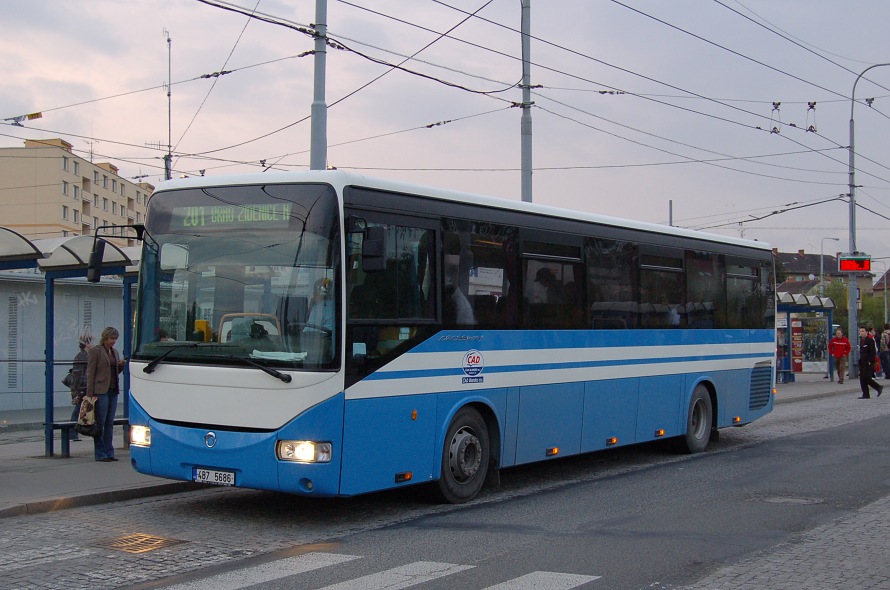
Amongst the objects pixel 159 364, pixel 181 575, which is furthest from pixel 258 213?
pixel 181 575

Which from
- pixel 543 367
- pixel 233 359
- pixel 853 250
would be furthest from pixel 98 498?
pixel 853 250

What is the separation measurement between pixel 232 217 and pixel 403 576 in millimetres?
3799

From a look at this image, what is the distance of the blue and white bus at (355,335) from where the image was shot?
872 centimetres

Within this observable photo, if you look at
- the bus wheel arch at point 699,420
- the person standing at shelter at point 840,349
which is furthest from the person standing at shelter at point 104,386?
the person standing at shelter at point 840,349

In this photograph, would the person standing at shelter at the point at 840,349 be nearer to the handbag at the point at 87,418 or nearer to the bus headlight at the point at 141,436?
the handbag at the point at 87,418

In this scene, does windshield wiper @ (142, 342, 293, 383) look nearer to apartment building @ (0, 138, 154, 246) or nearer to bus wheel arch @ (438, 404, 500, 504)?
bus wheel arch @ (438, 404, 500, 504)

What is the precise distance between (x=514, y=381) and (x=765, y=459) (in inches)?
199

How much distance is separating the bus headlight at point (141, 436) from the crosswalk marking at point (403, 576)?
3.25m

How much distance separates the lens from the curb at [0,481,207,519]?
31.6ft

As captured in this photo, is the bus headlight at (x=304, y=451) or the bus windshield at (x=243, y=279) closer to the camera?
the bus headlight at (x=304, y=451)

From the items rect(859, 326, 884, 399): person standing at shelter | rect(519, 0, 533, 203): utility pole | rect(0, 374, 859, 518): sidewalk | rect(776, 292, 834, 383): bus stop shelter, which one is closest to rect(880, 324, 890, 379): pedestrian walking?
rect(776, 292, 834, 383): bus stop shelter

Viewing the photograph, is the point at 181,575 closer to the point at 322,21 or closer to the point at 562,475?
the point at 562,475

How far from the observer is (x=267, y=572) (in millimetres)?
7180

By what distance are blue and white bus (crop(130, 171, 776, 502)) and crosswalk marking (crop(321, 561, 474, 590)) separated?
1.54 meters
